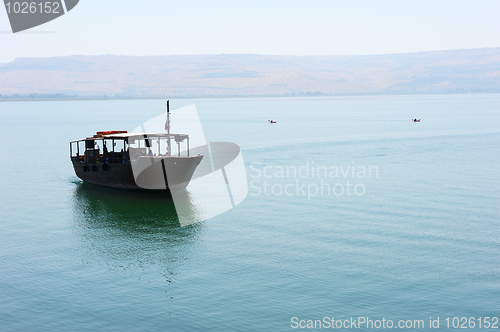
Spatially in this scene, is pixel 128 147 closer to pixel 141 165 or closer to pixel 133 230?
pixel 141 165

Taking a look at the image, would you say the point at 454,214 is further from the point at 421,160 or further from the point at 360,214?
the point at 421,160

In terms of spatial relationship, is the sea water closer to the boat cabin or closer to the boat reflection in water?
the boat reflection in water

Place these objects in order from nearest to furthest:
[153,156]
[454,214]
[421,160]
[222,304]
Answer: [222,304]
[454,214]
[153,156]
[421,160]

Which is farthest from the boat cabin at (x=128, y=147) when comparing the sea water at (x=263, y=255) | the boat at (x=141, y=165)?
the sea water at (x=263, y=255)

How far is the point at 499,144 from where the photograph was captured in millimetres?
101625

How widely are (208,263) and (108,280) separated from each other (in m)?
6.49

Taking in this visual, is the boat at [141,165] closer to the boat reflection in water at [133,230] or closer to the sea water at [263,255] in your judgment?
the boat reflection in water at [133,230]

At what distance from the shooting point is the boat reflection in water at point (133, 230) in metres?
35.8

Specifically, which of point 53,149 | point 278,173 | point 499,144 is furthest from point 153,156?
point 499,144

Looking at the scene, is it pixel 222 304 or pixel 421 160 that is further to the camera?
pixel 421 160

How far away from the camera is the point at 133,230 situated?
143 ft

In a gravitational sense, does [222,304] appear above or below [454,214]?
above

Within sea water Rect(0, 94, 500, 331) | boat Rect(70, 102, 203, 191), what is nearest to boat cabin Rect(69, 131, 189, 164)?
boat Rect(70, 102, 203, 191)

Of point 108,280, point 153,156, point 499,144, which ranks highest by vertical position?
point 153,156
